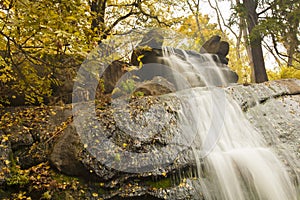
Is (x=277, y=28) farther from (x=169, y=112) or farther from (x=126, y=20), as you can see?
(x=169, y=112)

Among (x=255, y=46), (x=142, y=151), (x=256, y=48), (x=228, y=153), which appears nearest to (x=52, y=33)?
(x=142, y=151)

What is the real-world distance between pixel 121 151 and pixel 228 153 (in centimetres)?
183

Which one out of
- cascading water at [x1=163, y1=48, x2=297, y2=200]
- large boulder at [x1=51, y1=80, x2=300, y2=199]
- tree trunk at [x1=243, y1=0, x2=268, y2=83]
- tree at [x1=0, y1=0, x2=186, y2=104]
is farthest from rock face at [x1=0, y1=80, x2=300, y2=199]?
tree trunk at [x1=243, y1=0, x2=268, y2=83]

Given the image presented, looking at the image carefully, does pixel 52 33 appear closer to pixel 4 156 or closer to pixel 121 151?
pixel 121 151

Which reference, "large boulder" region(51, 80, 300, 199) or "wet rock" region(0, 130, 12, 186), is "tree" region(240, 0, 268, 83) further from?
"wet rock" region(0, 130, 12, 186)

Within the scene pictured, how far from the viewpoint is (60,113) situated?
491cm

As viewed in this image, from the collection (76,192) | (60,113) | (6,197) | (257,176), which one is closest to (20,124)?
(60,113)

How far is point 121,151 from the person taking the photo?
362cm

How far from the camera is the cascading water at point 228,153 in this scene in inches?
145

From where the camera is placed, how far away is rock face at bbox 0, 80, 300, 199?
3.35 m

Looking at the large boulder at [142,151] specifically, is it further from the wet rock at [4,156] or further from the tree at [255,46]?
the tree at [255,46]

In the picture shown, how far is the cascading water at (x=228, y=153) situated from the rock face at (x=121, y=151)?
0.69 ft

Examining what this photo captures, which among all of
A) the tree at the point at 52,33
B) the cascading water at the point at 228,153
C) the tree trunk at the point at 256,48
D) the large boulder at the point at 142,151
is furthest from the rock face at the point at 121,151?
the tree trunk at the point at 256,48

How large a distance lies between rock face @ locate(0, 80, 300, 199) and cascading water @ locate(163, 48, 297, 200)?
21 cm
